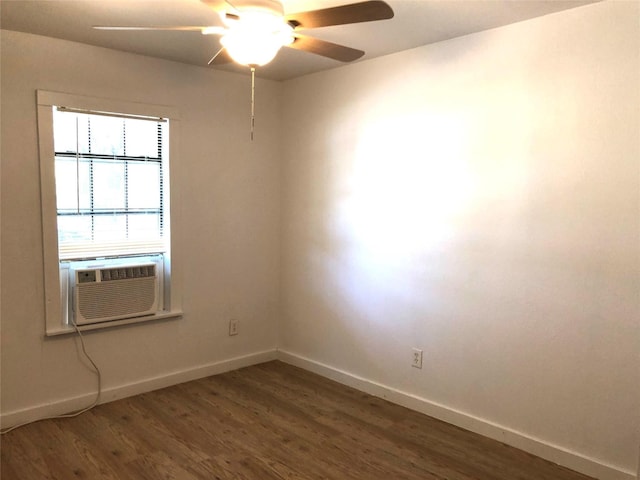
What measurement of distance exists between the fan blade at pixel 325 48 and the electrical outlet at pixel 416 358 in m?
1.91

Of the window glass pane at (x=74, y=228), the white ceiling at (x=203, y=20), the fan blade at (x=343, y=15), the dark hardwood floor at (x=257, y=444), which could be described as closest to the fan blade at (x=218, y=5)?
the fan blade at (x=343, y=15)

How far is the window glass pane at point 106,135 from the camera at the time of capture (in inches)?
131

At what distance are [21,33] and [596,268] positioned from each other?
3383mm

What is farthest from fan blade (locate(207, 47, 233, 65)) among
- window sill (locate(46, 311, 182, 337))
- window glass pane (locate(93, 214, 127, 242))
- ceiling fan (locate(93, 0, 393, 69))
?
window sill (locate(46, 311, 182, 337))

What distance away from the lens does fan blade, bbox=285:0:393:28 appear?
178 centimetres

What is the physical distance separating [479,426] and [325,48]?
2284 millimetres

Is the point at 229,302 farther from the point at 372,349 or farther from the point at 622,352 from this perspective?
the point at 622,352

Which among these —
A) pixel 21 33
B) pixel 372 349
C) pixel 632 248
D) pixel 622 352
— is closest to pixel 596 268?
pixel 632 248

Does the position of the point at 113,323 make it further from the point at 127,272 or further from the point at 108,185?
the point at 108,185

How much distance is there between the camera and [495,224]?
288 centimetres

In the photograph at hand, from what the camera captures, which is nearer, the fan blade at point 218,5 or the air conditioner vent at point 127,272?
the fan blade at point 218,5

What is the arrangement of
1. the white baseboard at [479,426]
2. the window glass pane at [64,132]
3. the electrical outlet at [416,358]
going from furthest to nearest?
the electrical outlet at [416,358] < the window glass pane at [64,132] < the white baseboard at [479,426]

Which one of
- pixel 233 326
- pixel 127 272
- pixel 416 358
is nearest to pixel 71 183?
pixel 127 272

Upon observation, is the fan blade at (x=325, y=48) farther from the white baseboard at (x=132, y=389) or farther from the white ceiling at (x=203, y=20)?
the white baseboard at (x=132, y=389)
